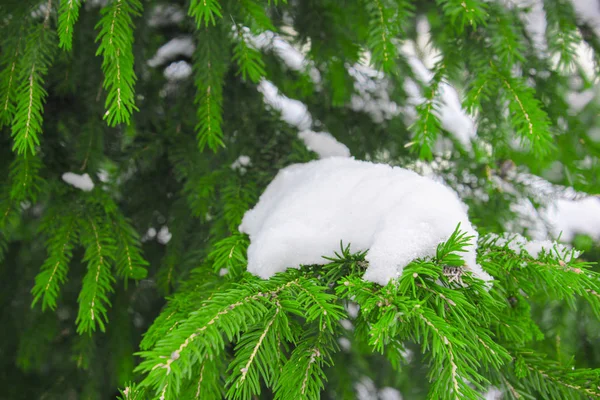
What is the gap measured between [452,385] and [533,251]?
45cm

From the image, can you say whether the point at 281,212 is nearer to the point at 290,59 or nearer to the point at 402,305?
the point at 402,305

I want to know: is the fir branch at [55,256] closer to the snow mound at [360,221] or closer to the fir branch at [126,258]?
the fir branch at [126,258]

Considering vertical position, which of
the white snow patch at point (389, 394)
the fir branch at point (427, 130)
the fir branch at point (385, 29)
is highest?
the fir branch at point (385, 29)

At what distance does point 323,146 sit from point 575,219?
5.45ft

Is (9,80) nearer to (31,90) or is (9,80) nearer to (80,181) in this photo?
→ (31,90)

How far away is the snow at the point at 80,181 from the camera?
1414 mm

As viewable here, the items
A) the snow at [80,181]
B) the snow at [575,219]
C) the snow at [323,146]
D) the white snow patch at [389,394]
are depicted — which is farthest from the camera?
the white snow patch at [389,394]

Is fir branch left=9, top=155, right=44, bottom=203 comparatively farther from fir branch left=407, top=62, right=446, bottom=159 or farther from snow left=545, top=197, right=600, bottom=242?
snow left=545, top=197, right=600, bottom=242

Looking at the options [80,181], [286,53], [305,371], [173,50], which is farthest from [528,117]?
[173,50]

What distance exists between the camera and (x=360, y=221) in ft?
3.15

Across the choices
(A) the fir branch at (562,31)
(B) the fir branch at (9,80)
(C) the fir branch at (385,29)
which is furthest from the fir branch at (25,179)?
(A) the fir branch at (562,31)

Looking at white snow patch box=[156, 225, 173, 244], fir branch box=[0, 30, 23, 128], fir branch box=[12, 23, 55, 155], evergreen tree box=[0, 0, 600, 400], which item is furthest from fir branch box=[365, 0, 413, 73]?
white snow patch box=[156, 225, 173, 244]

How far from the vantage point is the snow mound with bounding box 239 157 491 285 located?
32.6 inches

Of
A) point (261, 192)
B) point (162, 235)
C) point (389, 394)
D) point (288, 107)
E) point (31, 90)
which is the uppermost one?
point (31, 90)
